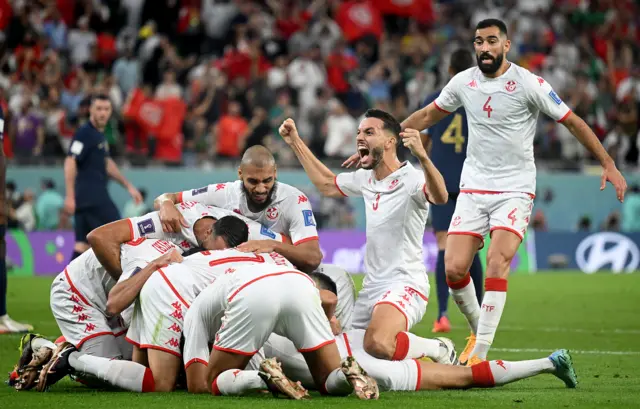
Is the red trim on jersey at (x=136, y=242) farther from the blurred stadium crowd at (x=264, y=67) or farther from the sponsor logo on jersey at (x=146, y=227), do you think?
the blurred stadium crowd at (x=264, y=67)

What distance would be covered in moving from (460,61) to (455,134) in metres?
0.73

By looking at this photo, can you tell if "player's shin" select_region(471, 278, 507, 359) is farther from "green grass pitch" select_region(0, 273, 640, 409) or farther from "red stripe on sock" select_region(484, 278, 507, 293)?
"green grass pitch" select_region(0, 273, 640, 409)

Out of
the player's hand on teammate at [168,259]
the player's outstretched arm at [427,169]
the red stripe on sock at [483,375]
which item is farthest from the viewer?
the player's outstretched arm at [427,169]

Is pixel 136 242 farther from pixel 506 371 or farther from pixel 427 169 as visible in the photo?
pixel 506 371

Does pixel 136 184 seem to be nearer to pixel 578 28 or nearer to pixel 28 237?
pixel 28 237

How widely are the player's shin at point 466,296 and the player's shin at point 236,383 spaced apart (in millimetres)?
2553

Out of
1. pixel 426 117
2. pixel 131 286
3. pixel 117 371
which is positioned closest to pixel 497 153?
pixel 426 117

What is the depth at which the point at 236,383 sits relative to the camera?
671 cm

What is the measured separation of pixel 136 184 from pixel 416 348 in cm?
1253

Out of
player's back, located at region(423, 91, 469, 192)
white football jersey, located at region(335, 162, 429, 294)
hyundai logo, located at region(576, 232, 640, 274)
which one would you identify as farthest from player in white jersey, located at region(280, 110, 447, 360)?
hyundai logo, located at region(576, 232, 640, 274)

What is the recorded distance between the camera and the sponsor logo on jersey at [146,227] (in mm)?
8055

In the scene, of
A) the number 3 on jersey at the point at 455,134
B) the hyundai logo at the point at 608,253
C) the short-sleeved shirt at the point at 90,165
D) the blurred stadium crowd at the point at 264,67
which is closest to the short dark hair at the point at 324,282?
the number 3 on jersey at the point at 455,134

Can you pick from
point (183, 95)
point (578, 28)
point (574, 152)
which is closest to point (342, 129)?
point (183, 95)

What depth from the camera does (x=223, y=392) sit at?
6781 mm
